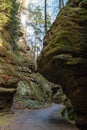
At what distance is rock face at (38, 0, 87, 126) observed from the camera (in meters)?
11.2

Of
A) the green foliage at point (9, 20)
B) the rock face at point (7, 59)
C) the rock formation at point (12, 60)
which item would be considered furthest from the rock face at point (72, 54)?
the green foliage at point (9, 20)

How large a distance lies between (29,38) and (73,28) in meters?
43.8

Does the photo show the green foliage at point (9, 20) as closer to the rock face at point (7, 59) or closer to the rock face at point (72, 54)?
the rock face at point (7, 59)

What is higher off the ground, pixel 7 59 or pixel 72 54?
pixel 7 59

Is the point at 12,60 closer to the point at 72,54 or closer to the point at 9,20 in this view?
the point at 9,20

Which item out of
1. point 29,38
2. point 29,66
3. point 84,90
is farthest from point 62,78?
point 29,38

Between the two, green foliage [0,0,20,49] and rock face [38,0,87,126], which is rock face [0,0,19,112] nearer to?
green foliage [0,0,20,49]

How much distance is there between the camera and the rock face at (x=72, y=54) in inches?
443

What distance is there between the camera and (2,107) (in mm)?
16984

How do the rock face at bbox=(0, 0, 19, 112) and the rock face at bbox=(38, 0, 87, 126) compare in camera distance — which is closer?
the rock face at bbox=(38, 0, 87, 126)

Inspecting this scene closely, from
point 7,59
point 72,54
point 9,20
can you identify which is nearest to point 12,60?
point 7,59

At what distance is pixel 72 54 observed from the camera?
11438mm

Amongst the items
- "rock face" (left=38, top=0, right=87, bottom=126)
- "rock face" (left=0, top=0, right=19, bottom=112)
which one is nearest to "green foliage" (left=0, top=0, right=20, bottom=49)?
"rock face" (left=0, top=0, right=19, bottom=112)

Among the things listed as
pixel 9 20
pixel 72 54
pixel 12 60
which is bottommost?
pixel 72 54
